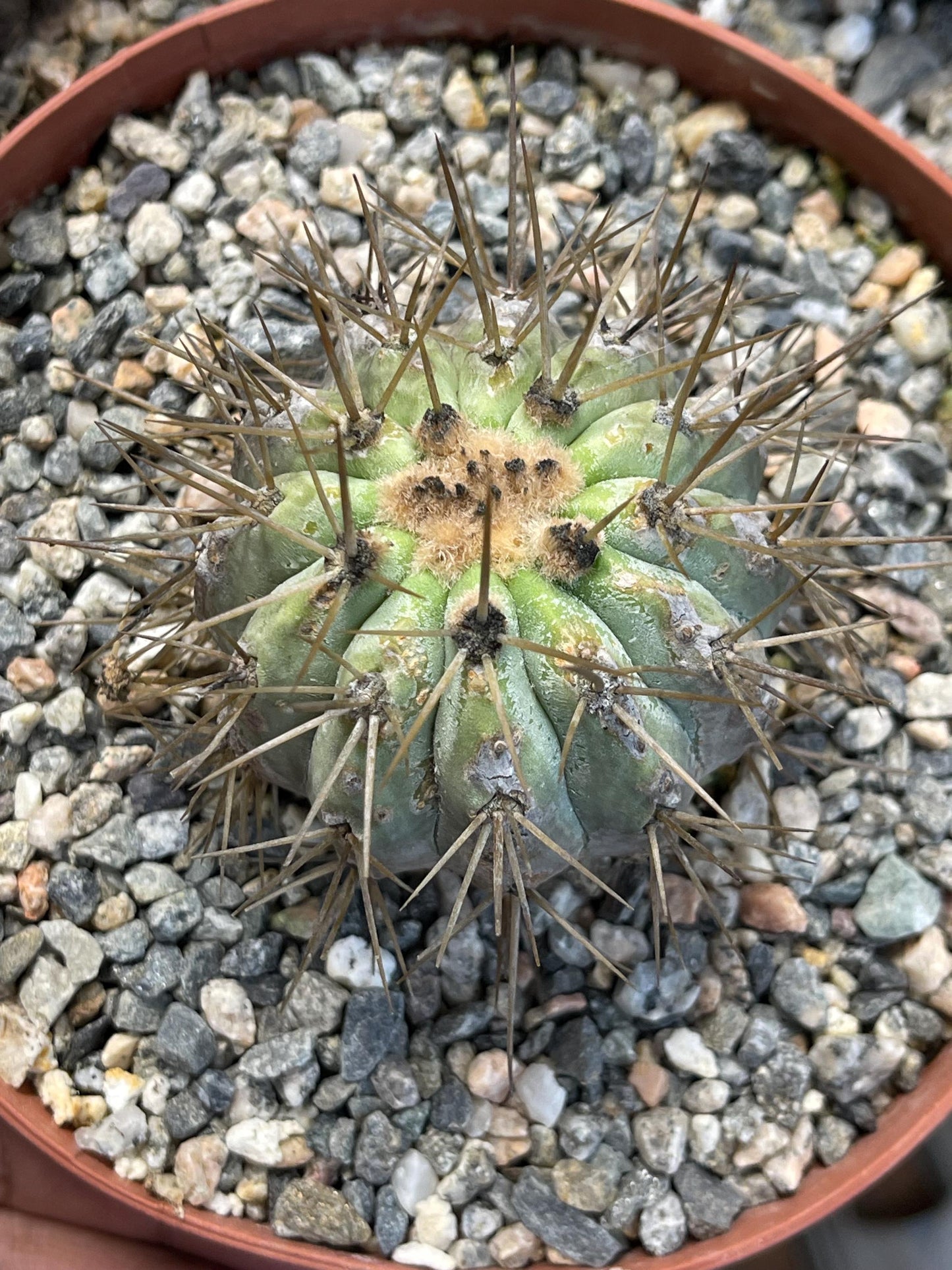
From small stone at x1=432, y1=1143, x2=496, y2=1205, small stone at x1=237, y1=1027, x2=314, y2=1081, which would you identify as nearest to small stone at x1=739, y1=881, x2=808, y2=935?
small stone at x1=432, y1=1143, x2=496, y2=1205

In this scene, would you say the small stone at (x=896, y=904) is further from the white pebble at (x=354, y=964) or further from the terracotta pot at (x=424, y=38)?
the terracotta pot at (x=424, y=38)

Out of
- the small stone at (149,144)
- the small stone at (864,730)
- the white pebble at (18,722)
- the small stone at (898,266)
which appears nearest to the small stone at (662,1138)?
the small stone at (864,730)

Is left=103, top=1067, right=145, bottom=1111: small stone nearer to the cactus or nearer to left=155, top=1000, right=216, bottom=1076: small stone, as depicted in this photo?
left=155, top=1000, right=216, bottom=1076: small stone

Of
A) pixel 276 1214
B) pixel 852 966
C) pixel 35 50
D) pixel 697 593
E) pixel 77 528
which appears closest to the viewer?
pixel 697 593

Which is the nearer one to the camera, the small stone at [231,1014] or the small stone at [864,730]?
the small stone at [231,1014]

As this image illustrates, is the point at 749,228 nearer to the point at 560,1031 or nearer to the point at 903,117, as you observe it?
the point at 903,117

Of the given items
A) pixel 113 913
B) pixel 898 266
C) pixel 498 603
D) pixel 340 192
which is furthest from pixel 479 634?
pixel 898 266

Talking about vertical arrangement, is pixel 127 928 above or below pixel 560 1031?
below

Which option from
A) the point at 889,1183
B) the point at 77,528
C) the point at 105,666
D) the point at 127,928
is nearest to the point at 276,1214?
the point at 127,928
